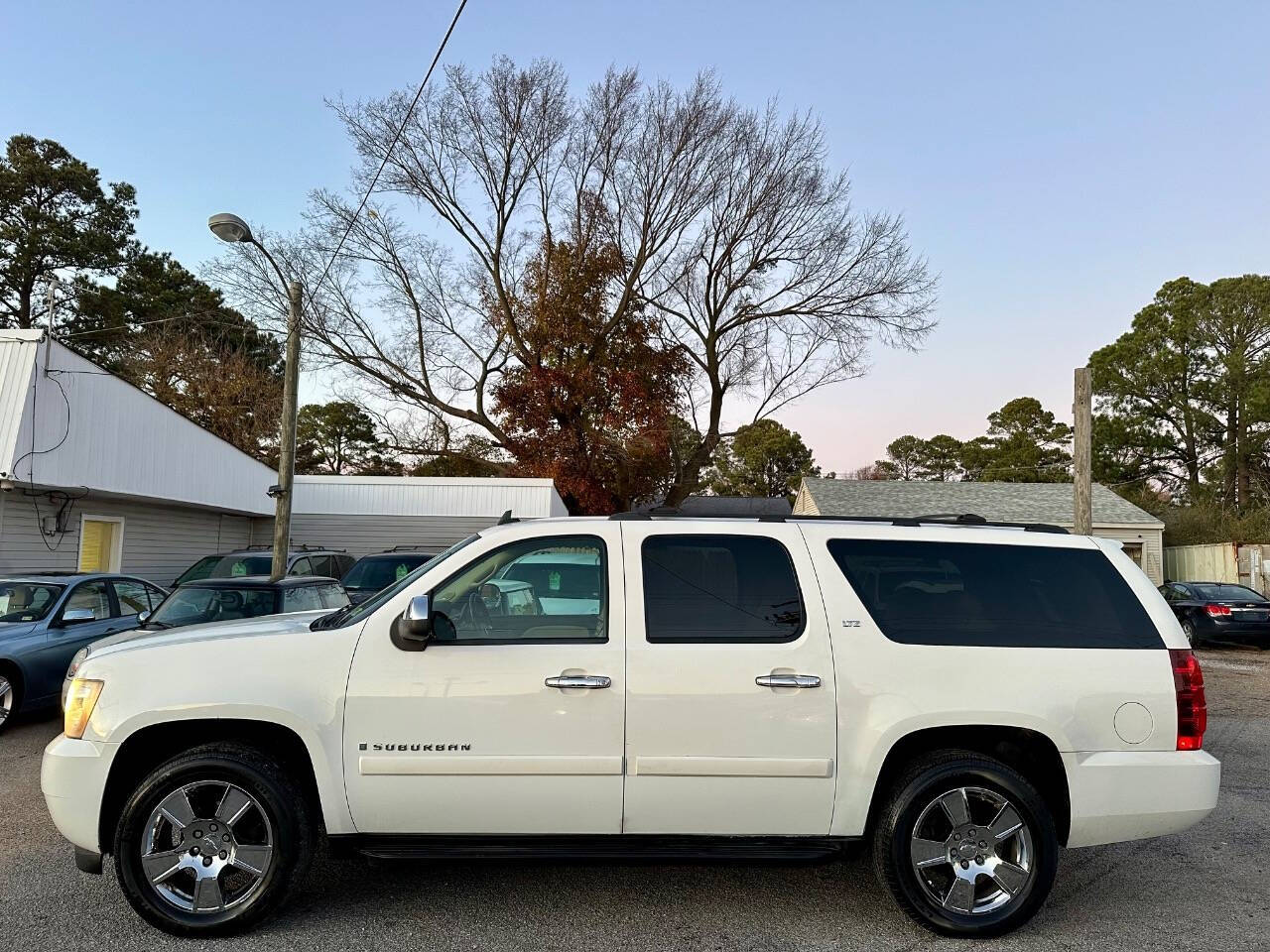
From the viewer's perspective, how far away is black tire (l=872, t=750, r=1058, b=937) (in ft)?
13.1

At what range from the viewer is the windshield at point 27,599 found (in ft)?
28.2

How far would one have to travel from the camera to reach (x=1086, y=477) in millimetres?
14188

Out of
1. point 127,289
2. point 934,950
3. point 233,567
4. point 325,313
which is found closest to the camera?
point 934,950

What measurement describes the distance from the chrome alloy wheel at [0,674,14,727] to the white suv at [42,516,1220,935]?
16.4 ft

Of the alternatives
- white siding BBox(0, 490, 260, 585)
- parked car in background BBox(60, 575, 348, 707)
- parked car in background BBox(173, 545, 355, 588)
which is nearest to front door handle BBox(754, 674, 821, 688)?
parked car in background BBox(60, 575, 348, 707)

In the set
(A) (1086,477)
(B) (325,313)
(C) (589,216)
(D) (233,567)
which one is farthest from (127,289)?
(A) (1086,477)

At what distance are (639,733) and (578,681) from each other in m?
0.35

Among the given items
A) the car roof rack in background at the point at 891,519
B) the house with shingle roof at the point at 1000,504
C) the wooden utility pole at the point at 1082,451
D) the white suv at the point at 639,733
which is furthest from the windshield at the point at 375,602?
the house with shingle roof at the point at 1000,504

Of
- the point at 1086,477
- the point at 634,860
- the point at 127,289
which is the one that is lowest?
the point at 634,860

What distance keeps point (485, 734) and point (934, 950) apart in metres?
2.18

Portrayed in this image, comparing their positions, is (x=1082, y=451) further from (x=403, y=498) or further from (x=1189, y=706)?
(x=403, y=498)

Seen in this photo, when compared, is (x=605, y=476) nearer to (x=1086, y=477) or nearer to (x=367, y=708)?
(x=1086, y=477)

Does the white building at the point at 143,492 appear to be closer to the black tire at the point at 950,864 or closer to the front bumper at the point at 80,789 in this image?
the front bumper at the point at 80,789

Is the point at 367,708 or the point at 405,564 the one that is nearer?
the point at 367,708
